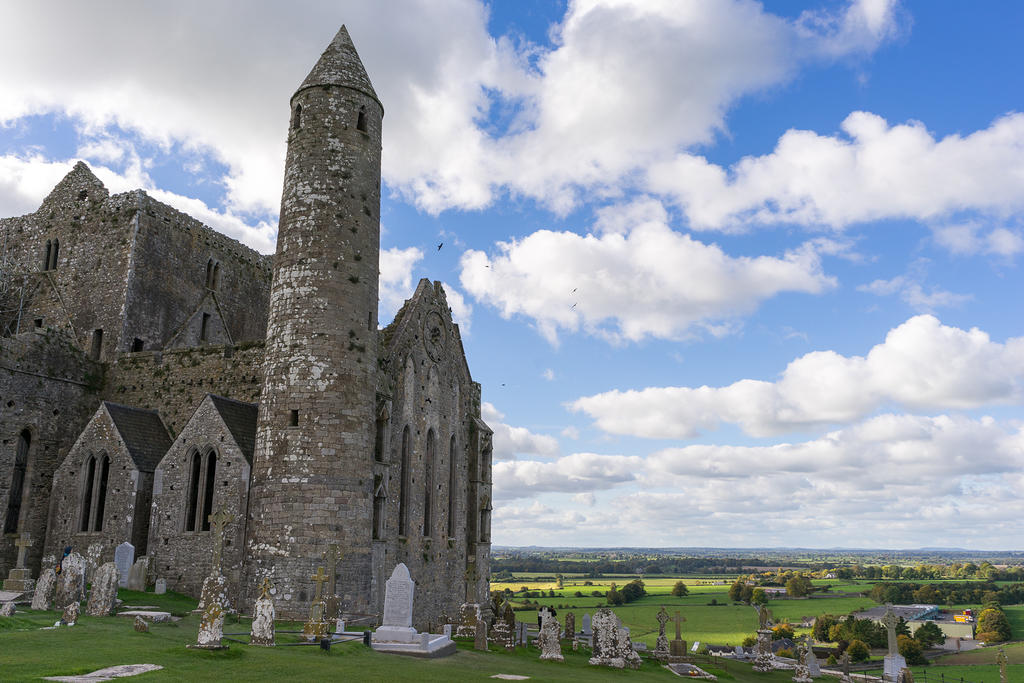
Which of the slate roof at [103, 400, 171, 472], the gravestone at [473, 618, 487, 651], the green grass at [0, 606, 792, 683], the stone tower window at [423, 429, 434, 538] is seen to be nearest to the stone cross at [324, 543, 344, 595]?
the green grass at [0, 606, 792, 683]

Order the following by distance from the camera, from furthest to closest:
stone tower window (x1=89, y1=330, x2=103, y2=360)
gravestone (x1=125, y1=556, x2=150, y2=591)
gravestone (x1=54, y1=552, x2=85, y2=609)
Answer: stone tower window (x1=89, y1=330, x2=103, y2=360) < gravestone (x1=125, y1=556, x2=150, y2=591) < gravestone (x1=54, y1=552, x2=85, y2=609)

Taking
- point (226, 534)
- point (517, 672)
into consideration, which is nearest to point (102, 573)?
point (226, 534)

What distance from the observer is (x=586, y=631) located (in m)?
38.5

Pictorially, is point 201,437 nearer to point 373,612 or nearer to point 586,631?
point 373,612

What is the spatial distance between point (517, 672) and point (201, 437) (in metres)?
14.1

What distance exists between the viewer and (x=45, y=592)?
18938mm

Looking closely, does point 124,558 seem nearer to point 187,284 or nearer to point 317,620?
point 317,620

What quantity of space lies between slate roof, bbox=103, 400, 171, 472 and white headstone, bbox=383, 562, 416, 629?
12.6 meters

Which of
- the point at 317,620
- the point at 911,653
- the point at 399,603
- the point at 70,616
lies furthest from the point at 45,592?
the point at 911,653

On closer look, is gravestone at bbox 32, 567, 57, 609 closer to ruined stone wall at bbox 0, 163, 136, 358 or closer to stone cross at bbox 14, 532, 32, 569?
stone cross at bbox 14, 532, 32, 569

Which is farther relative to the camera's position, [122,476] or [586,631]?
[586,631]

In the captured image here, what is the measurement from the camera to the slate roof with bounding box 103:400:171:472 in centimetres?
2683

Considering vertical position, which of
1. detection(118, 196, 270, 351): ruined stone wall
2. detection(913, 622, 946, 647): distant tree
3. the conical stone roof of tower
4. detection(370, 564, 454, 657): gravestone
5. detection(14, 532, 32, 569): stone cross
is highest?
the conical stone roof of tower

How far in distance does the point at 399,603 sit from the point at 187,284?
23.1m
